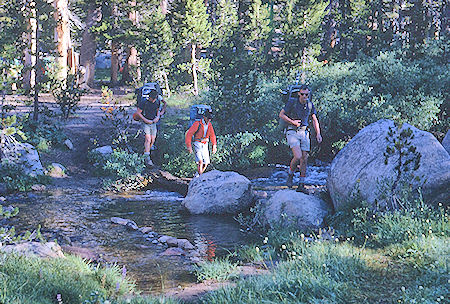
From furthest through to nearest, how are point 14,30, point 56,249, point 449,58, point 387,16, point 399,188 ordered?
point 387,16
point 449,58
point 14,30
point 399,188
point 56,249

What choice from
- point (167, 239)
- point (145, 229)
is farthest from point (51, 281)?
point (145, 229)

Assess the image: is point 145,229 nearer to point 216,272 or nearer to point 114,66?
point 216,272

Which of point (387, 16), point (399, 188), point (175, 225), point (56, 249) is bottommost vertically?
point (175, 225)

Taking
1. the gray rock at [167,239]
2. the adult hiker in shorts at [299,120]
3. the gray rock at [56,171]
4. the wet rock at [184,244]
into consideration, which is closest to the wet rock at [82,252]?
the gray rock at [167,239]

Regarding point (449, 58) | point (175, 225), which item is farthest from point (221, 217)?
point (449, 58)

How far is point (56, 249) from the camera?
6.88m

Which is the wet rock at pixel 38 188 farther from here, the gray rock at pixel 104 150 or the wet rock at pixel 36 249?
the wet rock at pixel 36 249

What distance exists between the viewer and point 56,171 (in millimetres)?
14547

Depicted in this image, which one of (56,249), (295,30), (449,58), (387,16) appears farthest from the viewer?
(387,16)

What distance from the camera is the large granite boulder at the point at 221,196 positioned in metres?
11.0

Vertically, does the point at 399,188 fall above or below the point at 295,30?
below

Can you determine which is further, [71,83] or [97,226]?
[71,83]

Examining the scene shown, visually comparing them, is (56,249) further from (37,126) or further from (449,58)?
(449,58)

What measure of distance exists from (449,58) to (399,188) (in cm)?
1481
